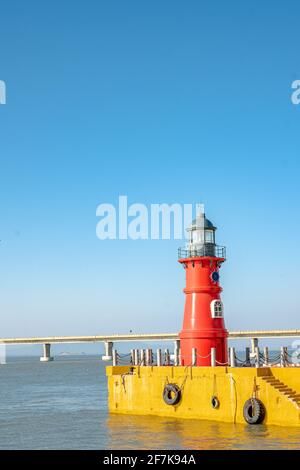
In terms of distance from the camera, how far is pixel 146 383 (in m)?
37.7

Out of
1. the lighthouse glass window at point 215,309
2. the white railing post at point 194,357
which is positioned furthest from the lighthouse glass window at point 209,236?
the white railing post at point 194,357

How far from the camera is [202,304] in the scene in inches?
1471

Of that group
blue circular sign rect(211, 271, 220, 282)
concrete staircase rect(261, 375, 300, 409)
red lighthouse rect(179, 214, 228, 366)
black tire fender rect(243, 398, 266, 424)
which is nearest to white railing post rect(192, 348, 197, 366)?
red lighthouse rect(179, 214, 228, 366)

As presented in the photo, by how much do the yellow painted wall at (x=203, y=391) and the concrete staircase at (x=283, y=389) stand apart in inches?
5.4

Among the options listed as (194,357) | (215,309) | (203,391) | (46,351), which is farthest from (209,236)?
(46,351)

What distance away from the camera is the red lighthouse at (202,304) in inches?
1459

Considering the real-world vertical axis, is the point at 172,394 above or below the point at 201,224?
below

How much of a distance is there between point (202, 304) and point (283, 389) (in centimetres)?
758

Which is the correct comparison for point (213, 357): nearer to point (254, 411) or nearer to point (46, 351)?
point (254, 411)

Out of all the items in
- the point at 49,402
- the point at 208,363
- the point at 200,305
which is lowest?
the point at 49,402

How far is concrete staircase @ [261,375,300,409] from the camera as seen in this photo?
30.5 m
